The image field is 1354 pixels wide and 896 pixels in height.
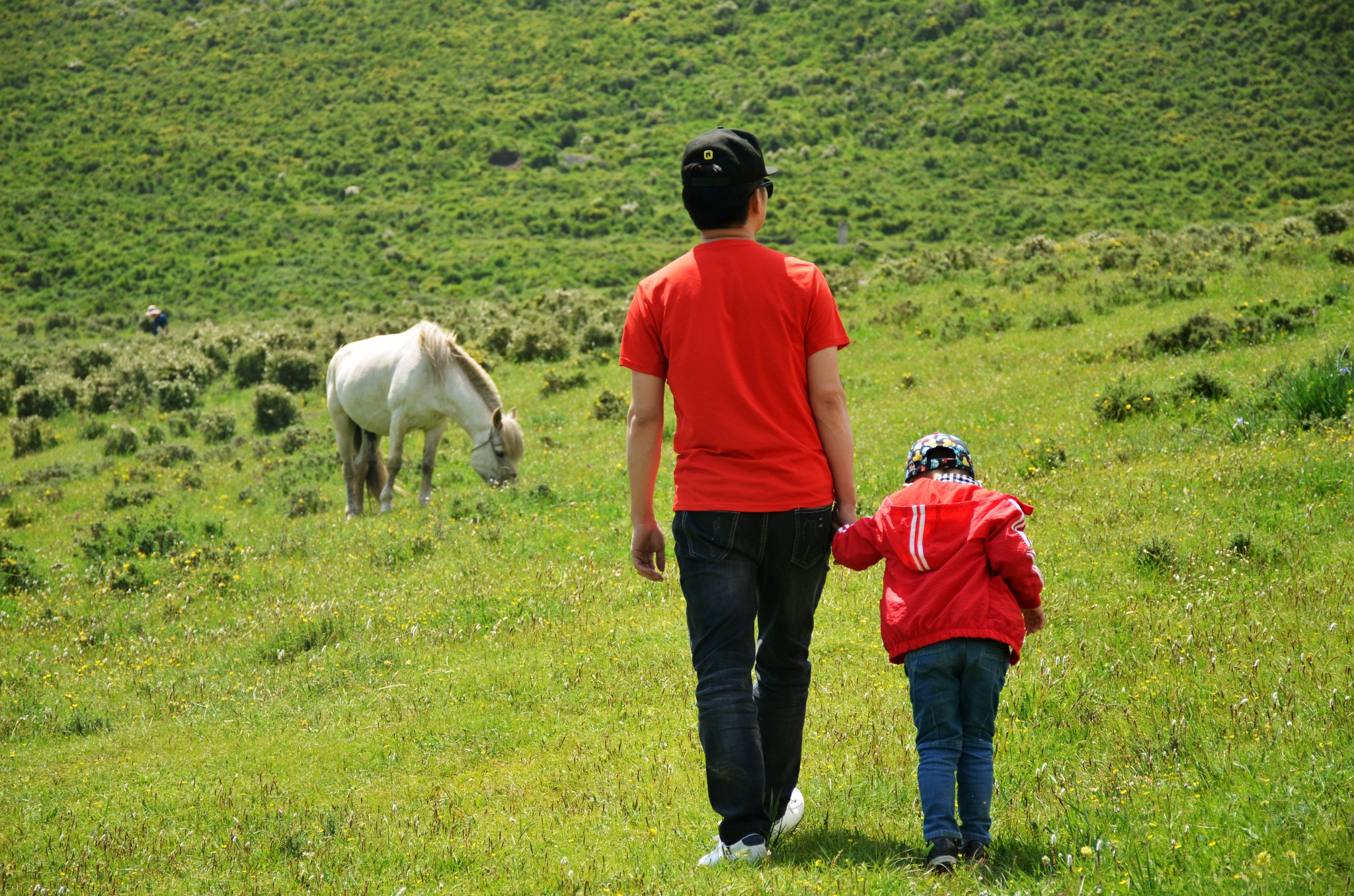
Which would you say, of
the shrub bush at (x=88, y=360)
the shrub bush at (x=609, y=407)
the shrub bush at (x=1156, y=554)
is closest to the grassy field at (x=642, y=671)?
the shrub bush at (x=1156, y=554)

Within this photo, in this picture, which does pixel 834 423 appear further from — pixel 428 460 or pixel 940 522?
pixel 428 460

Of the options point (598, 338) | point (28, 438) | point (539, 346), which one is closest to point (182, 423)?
point (28, 438)

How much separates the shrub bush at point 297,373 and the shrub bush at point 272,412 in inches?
126

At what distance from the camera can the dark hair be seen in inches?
158

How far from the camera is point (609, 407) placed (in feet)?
59.0

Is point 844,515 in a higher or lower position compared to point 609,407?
higher

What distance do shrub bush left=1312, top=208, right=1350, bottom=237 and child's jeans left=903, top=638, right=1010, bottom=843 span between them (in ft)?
75.5

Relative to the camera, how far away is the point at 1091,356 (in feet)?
49.7

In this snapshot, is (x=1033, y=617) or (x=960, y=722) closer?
(x=960, y=722)

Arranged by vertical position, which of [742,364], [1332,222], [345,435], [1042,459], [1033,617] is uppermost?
[742,364]

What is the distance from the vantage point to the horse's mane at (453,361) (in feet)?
48.1

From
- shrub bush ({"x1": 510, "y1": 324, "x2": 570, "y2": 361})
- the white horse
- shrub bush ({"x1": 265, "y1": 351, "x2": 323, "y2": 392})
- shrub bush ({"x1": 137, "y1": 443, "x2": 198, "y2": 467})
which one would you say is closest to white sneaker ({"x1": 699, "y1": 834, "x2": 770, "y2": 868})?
the white horse

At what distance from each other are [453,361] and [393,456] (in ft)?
5.33

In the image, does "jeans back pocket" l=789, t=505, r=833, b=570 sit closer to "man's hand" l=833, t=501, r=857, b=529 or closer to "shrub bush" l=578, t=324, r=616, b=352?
"man's hand" l=833, t=501, r=857, b=529
